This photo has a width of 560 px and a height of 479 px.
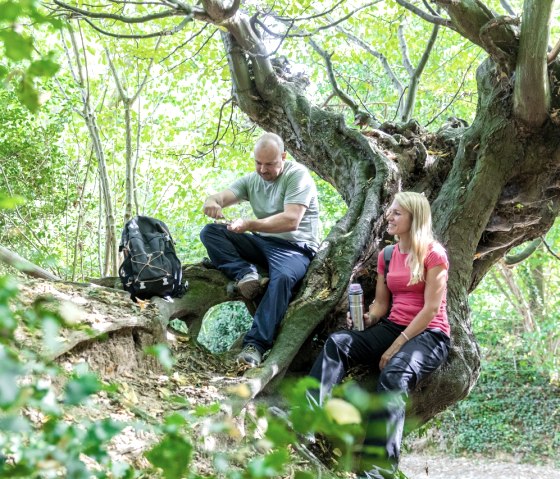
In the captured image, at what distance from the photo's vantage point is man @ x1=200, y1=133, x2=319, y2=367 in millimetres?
4652

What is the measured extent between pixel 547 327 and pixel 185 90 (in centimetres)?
914

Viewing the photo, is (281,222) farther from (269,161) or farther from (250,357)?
(250,357)

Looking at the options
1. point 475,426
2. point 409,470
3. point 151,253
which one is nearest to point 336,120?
point 151,253

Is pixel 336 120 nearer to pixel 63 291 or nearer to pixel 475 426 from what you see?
pixel 63 291

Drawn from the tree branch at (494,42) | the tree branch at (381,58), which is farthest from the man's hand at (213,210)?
the tree branch at (381,58)

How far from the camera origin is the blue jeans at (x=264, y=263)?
4512 millimetres

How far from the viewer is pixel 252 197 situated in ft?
17.3

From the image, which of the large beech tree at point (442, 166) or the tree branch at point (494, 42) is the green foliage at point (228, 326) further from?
the tree branch at point (494, 42)

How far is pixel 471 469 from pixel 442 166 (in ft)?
28.3

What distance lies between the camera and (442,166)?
6199 mm

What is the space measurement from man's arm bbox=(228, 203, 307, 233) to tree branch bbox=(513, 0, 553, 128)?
6.30 feet

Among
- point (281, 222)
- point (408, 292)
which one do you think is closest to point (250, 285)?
point (281, 222)

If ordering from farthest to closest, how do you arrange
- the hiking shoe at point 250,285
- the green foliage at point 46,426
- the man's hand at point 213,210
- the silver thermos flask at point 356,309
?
the man's hand at point 213,210, the hiking shoe at point 250,285, the silver thermos flask at point 356,309, the green foliage at point 46,426

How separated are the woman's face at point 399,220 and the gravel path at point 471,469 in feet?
28.8
